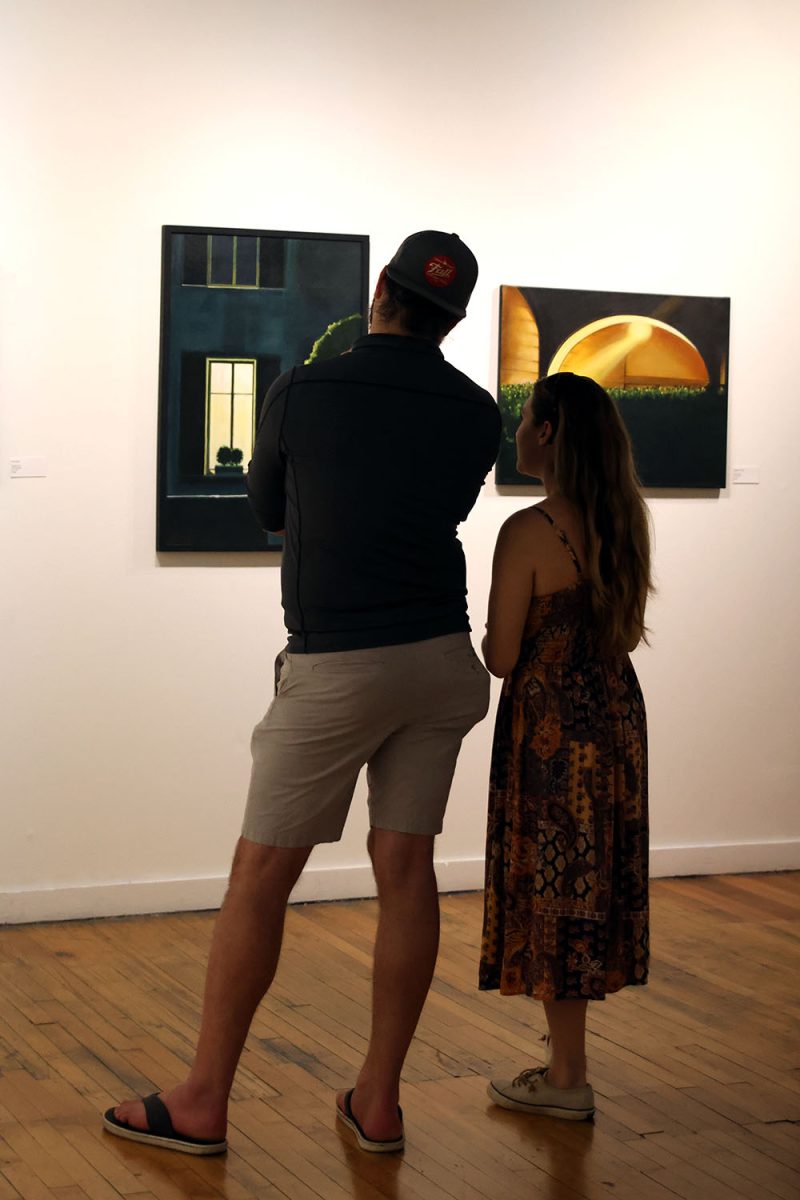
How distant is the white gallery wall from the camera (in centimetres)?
473

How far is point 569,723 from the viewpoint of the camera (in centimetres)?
317

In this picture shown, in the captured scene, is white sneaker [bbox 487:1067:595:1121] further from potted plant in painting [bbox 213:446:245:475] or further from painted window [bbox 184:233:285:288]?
painted window [bbox 184:233:285:288]

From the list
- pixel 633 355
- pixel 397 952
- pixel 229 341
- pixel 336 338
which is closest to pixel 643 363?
pixel 633 355

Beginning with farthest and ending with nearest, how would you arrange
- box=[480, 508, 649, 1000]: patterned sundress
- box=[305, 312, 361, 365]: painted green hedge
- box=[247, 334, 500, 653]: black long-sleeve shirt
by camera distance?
box=[305, 312, 361, 365]: painted green hedge < box=[480, 508, 649, 1000]: patterned sundress < box=[247, 334, 500, 653]: black long-sleeve shirt

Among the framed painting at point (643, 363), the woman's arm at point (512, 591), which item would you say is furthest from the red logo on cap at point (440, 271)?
the framed painting at point (643, 363)

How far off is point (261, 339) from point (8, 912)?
1.94 metres

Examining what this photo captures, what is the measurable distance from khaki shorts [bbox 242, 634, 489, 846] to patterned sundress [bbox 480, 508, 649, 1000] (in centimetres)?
24

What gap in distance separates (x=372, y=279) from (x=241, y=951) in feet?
9.06

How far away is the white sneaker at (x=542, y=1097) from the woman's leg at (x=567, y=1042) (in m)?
0.02

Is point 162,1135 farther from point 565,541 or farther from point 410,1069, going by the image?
point 565,541

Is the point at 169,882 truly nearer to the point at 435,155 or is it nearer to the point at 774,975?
the point at 774,975

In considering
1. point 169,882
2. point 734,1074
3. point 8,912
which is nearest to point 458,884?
point 169,882

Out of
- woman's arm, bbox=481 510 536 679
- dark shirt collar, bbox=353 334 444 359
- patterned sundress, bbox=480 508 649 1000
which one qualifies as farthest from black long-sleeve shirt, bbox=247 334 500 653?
patterned sundress, bbox=480 508 649 1000

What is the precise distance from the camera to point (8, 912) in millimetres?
4770
